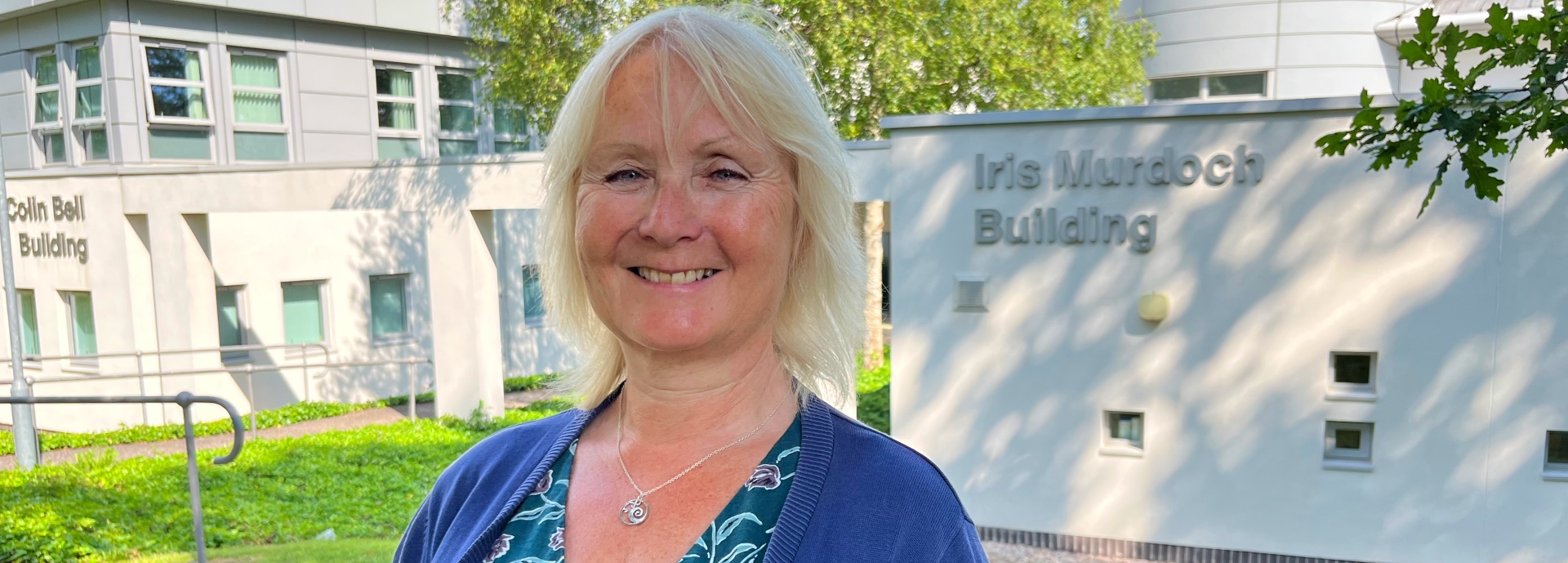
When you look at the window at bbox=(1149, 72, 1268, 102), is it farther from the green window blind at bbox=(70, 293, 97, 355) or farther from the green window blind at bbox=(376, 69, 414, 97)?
the green window blind at bbox=(70, 293, 97, 355)

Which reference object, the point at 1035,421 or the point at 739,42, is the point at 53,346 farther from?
the point at 739,42

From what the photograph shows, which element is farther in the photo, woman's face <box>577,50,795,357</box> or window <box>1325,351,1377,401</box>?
window <box>1325,351,1377,401</box>

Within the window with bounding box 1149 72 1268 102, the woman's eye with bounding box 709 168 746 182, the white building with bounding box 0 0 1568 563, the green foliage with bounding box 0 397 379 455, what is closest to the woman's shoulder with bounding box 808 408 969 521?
the woman's eye with bounding box 709 168 746 182

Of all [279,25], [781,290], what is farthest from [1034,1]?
[781,290]

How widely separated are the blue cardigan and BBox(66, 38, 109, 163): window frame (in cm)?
1516

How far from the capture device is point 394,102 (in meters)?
17.0

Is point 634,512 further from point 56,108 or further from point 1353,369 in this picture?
point 56,108

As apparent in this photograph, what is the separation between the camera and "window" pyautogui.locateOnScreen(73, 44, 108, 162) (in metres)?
14.1

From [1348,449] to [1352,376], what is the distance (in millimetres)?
521

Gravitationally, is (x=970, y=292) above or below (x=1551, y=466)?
above

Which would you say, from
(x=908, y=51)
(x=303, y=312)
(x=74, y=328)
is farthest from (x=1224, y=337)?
(x=74, y=328)

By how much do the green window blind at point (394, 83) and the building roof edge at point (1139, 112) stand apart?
11809 mm

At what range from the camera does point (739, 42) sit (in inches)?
56.4

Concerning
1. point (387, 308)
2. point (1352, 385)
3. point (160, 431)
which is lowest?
point (160, 431)
